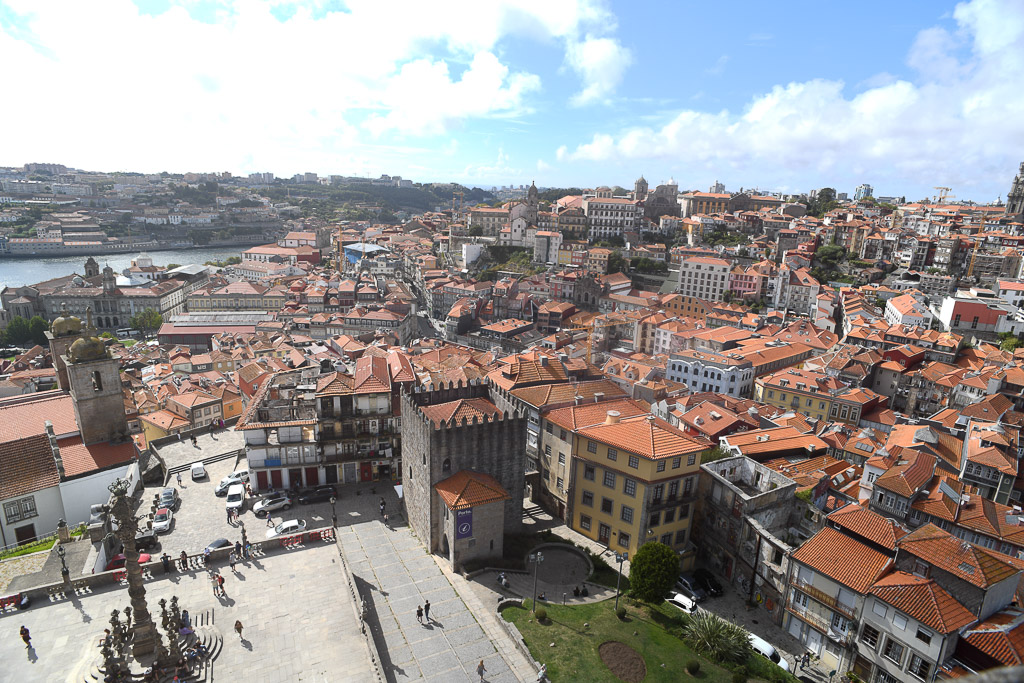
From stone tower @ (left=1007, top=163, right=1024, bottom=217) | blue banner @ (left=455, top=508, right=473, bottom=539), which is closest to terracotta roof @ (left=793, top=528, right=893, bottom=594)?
blue banner @ (left=455, top=508, right=473, bottom=539)

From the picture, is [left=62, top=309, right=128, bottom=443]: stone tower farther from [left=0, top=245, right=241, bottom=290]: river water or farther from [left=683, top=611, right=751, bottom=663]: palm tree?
[left=0, top=245, right=241, bottom=290]: river water

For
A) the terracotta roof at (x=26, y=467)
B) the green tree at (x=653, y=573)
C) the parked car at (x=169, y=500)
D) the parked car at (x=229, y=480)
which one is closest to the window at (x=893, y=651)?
the green tree at (x=653, y=573)

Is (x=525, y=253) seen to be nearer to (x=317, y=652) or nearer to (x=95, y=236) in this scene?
(x=317, y=652)

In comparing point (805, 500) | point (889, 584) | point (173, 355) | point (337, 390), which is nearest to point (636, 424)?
point (805, 500)

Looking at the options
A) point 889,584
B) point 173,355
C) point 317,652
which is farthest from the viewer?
point 173,355

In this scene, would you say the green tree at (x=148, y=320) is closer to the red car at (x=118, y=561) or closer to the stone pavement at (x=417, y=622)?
the red car at (x=118, y=561)

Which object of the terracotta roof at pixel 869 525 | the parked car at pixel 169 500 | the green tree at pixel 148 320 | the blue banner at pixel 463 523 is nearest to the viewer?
the terracotta roof at pixel 869 525
